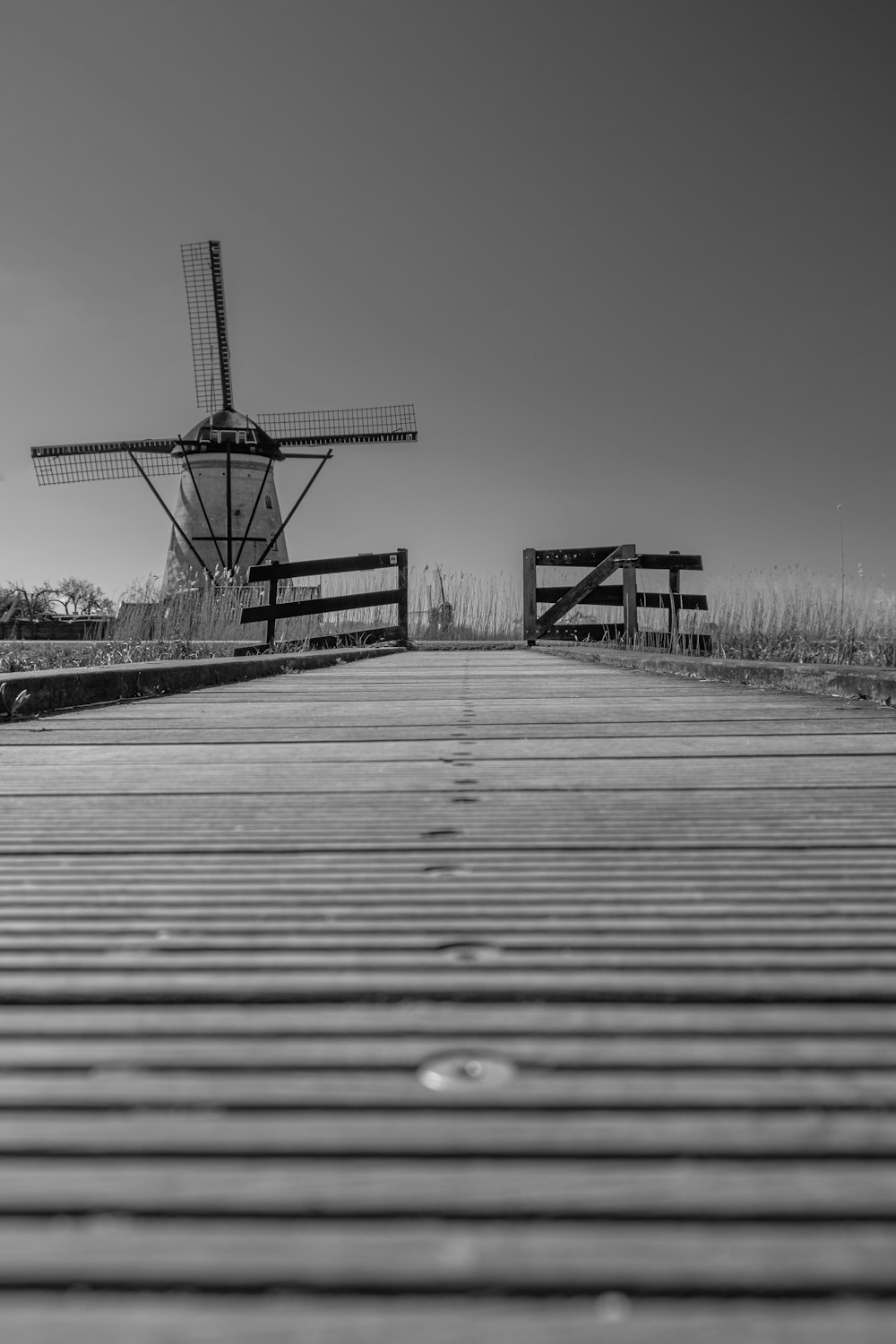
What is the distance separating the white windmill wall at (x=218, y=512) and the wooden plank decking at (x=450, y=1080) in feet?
71.3

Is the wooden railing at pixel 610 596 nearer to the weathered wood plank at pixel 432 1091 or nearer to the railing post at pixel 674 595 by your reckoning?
the railing post at pixel 674 595

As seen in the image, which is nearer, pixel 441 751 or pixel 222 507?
pixel 441 751

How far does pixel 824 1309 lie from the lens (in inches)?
15.3

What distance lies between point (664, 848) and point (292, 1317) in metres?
0.82

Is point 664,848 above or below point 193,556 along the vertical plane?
below

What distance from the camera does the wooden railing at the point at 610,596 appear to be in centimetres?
1078

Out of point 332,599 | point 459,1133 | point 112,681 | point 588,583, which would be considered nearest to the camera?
point 459,1133

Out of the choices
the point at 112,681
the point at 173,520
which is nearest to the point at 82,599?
the point at 173,520

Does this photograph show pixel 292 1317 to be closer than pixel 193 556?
Yes

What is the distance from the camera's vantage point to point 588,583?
11570 mm

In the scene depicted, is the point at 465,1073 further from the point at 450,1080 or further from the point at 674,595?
the point at 674,595

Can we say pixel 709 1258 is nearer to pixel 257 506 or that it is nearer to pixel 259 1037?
pixel 259 1037

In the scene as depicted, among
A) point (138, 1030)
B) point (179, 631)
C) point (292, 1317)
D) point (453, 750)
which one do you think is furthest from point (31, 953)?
point (179, 631)

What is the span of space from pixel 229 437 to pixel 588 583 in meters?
13.8
